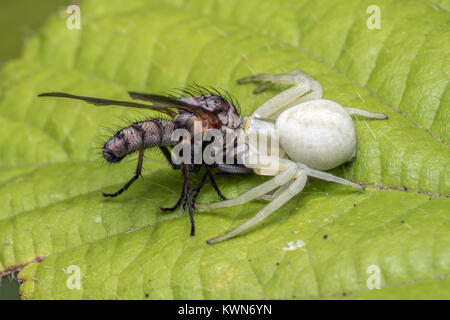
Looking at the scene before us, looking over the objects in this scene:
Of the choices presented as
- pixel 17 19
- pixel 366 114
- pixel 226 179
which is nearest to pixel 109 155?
pixel 226 179

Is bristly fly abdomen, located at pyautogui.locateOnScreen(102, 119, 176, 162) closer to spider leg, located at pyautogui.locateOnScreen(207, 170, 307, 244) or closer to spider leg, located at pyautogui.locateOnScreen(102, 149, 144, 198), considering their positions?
spider leg, located at pyautogui.locateOnScreen(102, 149, 144, 198)

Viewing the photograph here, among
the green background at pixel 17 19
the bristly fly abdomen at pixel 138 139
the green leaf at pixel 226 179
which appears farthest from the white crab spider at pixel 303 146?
the green background at pixel 17 19

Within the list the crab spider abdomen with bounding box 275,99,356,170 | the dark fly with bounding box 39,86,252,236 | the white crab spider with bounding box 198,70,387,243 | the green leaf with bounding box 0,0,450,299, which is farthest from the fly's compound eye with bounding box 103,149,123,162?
the crab spider abdomen with bounding box 275,99,356,170

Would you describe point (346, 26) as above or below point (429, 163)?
above

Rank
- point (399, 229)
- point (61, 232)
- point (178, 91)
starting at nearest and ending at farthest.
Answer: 1. point (399, 229)
2. point (61, 232)
3. point (178, 91)

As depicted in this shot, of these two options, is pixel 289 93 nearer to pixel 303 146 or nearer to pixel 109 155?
pixel 303 146

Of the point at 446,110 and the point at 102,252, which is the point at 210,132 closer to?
the point at 102,252

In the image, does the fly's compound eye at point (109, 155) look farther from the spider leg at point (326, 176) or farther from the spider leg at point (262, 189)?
the spider leg at point (326, 176)

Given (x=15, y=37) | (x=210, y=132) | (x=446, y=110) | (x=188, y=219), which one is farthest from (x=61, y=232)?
(x=15, y=37)

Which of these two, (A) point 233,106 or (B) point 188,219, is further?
(A) point 233,106
